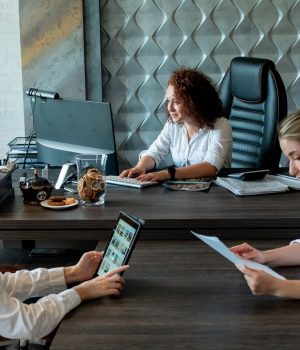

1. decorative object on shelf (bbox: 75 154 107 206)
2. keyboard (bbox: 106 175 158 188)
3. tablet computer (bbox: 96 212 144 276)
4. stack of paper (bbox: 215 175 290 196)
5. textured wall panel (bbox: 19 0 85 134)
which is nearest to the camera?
tablet computer (bbox: 96 212 144 276)

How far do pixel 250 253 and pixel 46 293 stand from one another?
59 cm

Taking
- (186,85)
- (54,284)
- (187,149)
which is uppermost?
(186,85)

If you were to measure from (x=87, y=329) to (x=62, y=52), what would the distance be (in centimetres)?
231

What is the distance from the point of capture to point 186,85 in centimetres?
282

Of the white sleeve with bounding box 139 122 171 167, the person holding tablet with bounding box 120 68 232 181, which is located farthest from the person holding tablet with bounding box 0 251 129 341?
the white sleeve with bounding box 139 122 171 167

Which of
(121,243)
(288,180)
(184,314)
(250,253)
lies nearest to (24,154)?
(288,180)

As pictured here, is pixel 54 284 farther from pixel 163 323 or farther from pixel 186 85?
pixel 186 85

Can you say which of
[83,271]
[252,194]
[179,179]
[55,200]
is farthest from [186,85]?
[83,271]

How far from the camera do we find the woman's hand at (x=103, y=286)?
1.40 metres

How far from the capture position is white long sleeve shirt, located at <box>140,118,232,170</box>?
275cm

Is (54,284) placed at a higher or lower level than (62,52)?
lower

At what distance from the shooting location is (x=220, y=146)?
2.76 m

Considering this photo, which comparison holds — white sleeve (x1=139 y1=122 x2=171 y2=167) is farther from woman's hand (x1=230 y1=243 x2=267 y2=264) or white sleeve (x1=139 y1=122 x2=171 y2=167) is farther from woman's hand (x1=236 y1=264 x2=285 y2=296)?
woman's hand (x1=236 y1=264 x2=285 y2=296)

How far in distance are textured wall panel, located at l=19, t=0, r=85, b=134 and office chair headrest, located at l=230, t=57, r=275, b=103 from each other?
2.92 ft
